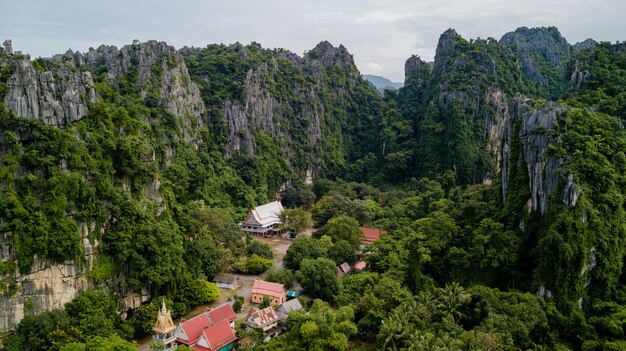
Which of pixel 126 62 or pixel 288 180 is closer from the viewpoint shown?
pixel 126 62

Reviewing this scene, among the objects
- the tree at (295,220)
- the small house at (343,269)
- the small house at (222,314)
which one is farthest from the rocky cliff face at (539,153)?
the tree at (295,220)

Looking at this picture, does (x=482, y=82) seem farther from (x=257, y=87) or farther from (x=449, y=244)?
(x=449, y=244)

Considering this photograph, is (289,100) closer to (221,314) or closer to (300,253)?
(300,253)

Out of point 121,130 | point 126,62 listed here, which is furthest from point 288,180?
point 121,130

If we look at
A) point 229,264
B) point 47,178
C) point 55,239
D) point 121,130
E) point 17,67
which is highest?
point 17,67

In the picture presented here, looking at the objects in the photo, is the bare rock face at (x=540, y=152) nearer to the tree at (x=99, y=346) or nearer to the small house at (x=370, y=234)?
the small house at (x=370, y=234)

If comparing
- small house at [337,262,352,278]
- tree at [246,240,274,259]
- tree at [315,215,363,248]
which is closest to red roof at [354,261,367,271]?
small house at [337,262,352,278]
